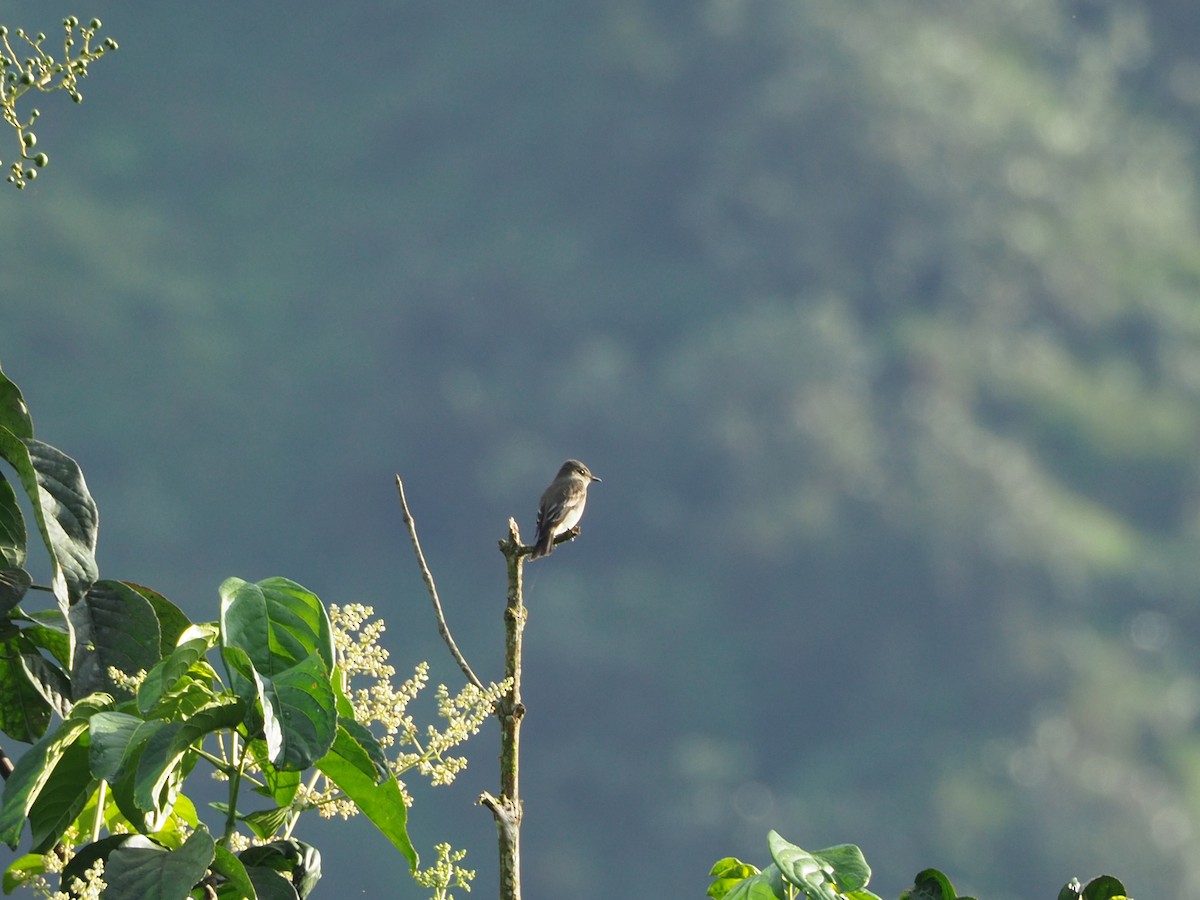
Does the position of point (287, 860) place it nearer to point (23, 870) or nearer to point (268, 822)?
point (268, 822)

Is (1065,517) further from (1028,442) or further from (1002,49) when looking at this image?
(1002,49)

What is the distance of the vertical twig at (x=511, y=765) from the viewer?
88.4 inches

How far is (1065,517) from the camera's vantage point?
10269 centimetres

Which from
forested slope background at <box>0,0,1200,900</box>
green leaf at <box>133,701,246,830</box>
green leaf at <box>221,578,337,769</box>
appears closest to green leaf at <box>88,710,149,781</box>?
green leaf at <box>133,701,246,830</box>

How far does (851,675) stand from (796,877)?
100 meters

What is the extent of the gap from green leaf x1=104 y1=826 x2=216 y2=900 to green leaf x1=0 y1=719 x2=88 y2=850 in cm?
11

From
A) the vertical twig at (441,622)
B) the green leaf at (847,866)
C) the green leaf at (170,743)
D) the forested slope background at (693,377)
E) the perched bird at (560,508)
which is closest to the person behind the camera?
the green leaf at (170,743)

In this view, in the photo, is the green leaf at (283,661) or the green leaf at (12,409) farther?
the green leaf at (12,409)

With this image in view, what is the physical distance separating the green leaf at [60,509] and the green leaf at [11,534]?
2.0 inches

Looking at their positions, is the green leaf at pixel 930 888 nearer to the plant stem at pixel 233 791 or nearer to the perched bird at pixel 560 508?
the plant stem at pixel 233 791

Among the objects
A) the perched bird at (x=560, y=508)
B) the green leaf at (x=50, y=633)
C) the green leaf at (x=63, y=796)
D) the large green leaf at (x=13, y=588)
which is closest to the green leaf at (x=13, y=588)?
the large green leaf at (x=13, y=588)

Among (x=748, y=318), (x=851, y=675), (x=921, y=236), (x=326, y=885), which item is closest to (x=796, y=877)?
(x=326, y=885)

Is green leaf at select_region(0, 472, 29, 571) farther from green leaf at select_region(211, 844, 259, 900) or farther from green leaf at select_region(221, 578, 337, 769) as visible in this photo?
green leaf at select_region(211, 844, 259, 900)

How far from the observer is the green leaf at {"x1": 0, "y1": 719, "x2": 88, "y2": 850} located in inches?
83.4
